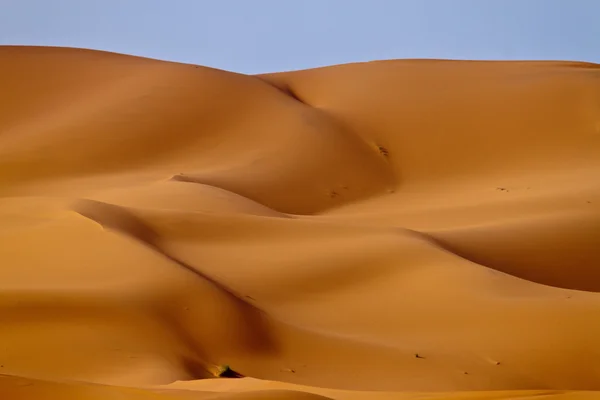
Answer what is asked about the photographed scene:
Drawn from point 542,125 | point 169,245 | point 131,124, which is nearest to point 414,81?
point 542,125

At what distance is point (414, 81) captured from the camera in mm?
20734

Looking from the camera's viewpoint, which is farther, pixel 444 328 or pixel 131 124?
pixel 131 124

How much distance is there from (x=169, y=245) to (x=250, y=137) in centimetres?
803

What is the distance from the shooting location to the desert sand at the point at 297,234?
665cm

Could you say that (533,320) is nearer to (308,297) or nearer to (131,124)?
(308,297)

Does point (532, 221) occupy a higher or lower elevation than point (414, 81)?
lower

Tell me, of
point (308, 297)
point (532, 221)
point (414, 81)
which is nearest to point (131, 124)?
point (414, 81)

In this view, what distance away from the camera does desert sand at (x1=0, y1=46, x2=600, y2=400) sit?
6.65 meters

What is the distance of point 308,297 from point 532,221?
393 cm

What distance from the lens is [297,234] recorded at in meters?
10.3

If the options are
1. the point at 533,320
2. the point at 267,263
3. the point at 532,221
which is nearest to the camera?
the point at 533,320

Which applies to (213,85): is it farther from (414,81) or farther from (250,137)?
(414,81)

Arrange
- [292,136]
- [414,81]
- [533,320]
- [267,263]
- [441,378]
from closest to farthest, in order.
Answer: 1. [441,378]
2. [533,320]
3. [267,263]
4. [292,136]
5. [414,81]

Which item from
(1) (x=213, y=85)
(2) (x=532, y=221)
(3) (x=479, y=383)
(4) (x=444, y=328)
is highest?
→ (1) (x=213, y=85)
